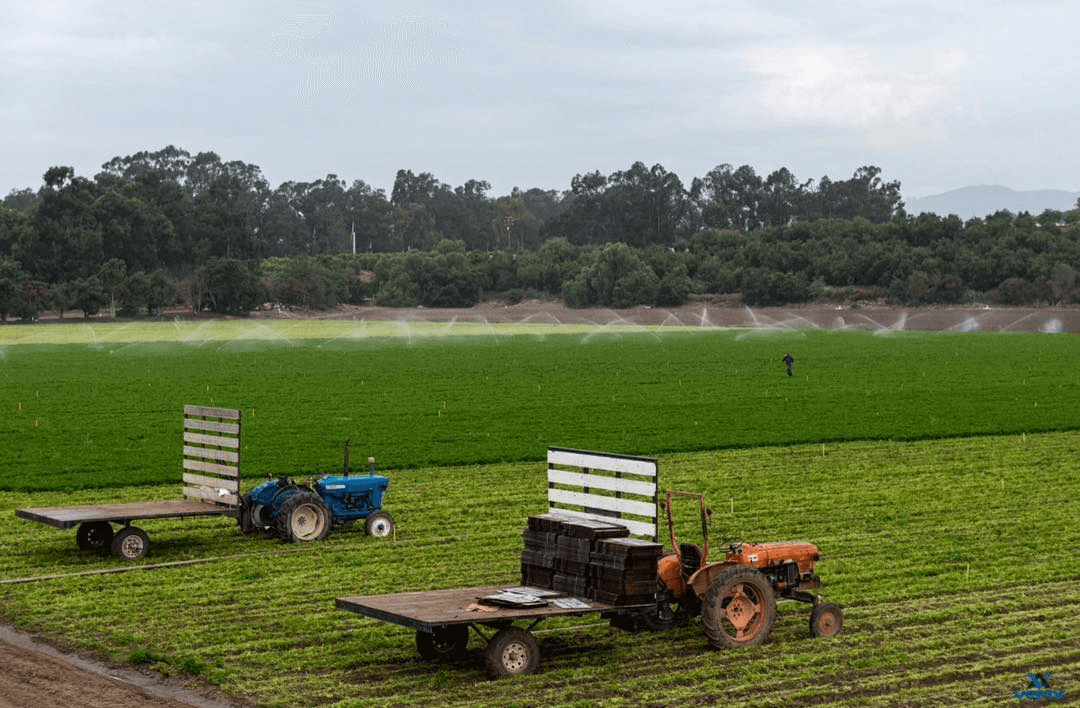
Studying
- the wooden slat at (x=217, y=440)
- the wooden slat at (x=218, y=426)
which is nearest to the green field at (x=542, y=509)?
the wooden slat at (x=217, y=440)

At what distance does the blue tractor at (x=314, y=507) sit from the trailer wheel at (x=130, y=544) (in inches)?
70.3

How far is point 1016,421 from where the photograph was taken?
40.7m

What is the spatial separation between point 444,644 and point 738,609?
120 inches

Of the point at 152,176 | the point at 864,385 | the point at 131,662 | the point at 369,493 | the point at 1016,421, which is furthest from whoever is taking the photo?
the point at 152,176

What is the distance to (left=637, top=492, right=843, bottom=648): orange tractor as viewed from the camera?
14.3 meters

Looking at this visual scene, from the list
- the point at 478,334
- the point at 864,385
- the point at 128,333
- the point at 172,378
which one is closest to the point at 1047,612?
the point at 864,385

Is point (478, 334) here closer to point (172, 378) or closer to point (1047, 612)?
point (172, 378)

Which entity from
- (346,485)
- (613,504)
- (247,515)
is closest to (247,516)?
(247,515)

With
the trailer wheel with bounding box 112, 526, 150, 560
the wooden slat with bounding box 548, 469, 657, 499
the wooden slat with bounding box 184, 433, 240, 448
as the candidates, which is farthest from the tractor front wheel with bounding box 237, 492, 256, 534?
the wooden slat with bounding box 548, 469, 657, 499

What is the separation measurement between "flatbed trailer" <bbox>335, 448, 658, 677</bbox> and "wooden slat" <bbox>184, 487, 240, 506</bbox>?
654cm

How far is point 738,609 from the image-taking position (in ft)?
47.5

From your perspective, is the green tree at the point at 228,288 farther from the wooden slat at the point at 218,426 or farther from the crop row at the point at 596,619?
the wooden slat at the point at 218,426

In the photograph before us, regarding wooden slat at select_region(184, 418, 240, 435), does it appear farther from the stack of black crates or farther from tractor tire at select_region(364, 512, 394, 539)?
the stack of black crates

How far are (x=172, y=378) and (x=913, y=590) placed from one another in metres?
53.4
